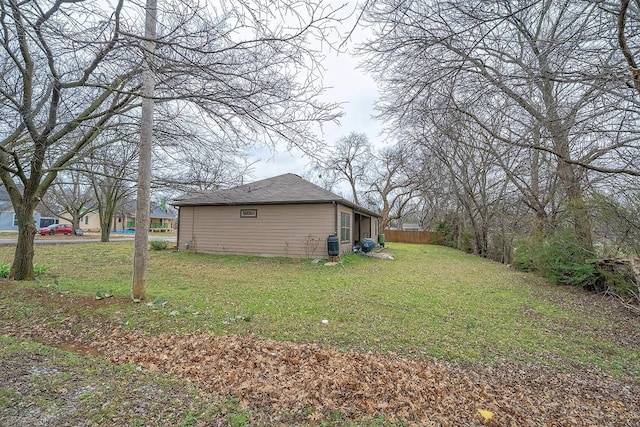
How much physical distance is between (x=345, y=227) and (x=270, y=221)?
3.16 m

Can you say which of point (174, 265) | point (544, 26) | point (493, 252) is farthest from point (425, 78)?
point (493, 252)

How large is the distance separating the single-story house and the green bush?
6248mm

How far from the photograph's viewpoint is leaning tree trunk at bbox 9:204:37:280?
6285mm

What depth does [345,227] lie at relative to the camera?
1312cm

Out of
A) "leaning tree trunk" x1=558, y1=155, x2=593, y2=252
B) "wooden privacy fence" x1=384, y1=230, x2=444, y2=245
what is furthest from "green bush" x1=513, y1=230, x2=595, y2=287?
"wooden privacy fence" x1=384, y1=230, x2=444, y2=245

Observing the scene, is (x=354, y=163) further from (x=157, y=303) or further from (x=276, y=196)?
(x=157, y=303)

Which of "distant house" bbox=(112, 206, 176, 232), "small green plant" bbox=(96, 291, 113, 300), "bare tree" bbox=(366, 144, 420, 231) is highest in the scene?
"bare tree" bbox=(366, 144, 420, 231)

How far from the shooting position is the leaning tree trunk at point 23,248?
6.29 meters

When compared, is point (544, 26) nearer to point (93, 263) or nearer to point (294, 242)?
point (294, 242)

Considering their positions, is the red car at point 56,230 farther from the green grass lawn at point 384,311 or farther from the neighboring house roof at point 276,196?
the green grass lawn at point 384,311

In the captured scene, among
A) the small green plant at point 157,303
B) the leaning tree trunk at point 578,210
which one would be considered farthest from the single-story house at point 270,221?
the leaning tree trunk at point 578,210

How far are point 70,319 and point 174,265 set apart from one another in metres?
5.94

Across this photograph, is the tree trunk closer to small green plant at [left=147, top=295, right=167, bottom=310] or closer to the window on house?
small green plant at [left=147, top=295, right=167, bottom=310]

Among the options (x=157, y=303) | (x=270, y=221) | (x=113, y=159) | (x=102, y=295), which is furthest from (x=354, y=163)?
(x=102, y=295)
